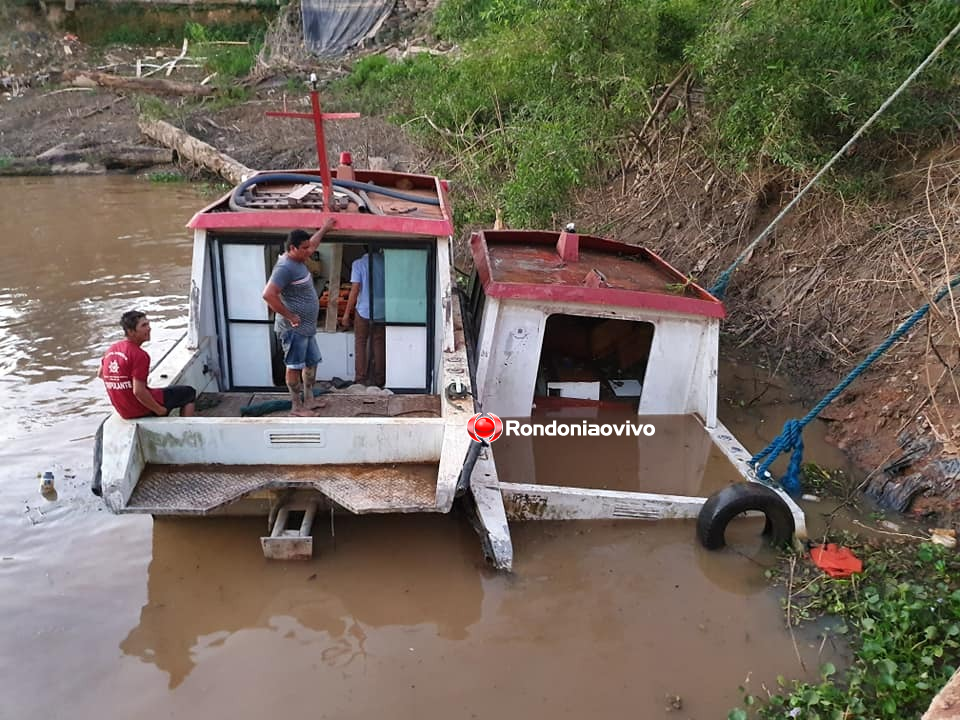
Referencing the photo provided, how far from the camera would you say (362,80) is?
20328mm

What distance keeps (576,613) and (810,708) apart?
136 centimetres

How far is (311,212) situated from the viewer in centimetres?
538

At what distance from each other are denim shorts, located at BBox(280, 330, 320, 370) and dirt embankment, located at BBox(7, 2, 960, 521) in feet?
13.4

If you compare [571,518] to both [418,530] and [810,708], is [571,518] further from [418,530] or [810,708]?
[810,708]

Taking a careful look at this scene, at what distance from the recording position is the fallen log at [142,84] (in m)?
21.0

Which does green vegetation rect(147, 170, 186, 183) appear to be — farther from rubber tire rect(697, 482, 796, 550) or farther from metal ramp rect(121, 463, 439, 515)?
rubber tire rect(697, 482, 796, 550)

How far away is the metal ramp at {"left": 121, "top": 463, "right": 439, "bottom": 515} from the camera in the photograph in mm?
4262

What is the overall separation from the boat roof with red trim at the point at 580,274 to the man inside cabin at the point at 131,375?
266 centimetres

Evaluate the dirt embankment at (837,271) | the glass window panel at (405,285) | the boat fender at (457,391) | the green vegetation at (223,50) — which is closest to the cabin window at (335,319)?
the glass window panel at (405,285)

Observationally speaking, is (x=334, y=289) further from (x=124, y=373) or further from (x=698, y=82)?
(x=698, y=82)

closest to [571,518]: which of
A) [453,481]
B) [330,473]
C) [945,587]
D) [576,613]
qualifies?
[576,613]

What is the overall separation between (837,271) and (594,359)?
2.76 meters
